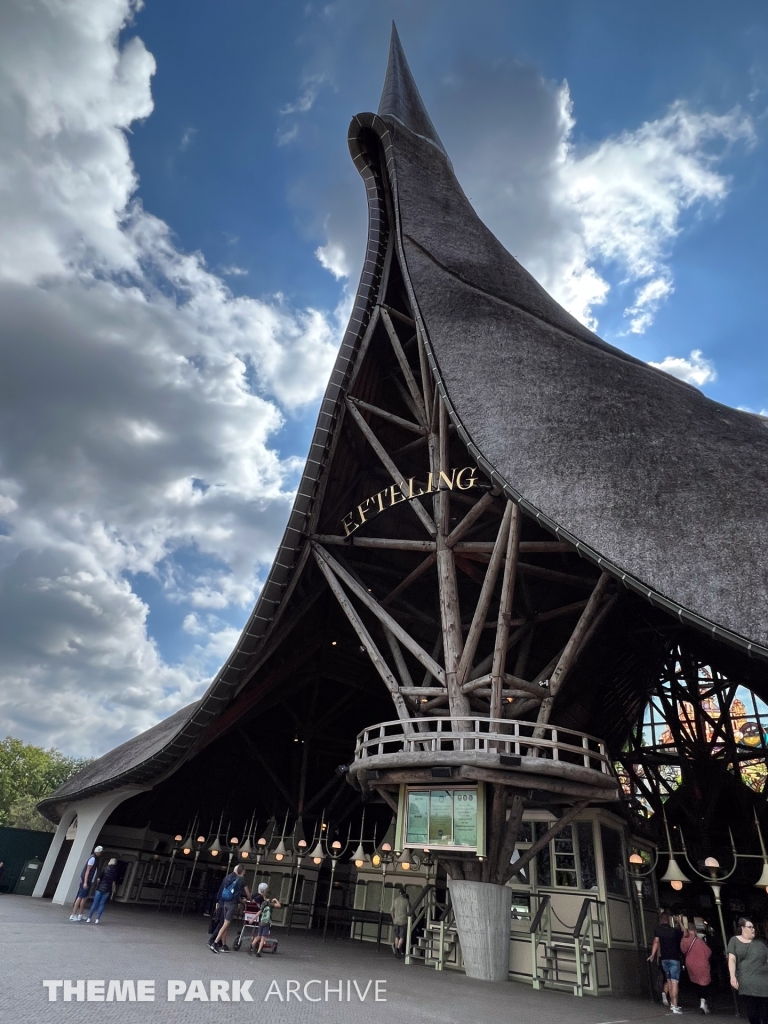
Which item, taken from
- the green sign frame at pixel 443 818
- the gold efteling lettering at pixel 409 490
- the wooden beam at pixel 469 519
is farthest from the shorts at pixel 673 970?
the gold efteling lettering at pixel 409 490

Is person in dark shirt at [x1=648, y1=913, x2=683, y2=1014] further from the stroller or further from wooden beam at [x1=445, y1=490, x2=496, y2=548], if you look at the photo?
wooden beam at [x1=445, y1=490, x2=496, y2=548]

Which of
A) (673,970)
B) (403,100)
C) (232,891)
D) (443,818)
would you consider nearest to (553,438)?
(443,818)

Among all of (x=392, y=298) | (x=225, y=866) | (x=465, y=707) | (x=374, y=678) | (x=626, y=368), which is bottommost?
(x=225, y=866)

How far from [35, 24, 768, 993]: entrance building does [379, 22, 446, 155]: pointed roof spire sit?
31cm

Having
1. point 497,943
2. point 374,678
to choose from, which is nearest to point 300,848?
point 374,678

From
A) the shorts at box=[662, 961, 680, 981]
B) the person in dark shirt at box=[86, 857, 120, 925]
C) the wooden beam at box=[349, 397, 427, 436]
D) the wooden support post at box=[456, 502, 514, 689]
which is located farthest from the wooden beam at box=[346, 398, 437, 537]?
the person in dark shirt at box=[86, 857, 120, 925]

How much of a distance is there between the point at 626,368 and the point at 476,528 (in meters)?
5.72

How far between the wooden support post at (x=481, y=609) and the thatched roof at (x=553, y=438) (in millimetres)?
1498

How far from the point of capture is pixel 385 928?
19.5 m

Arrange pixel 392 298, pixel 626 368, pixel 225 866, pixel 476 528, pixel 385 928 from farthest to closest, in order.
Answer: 1. pixel 225 866
2. pixel 392 298
3. pixel 385 928
4. pixel 476 528
5. pixel 626 368

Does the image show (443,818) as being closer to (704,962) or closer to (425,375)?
(704,962)

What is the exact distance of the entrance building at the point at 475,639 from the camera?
A: 36.8ft

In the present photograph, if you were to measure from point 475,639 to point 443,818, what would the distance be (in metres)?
3.35

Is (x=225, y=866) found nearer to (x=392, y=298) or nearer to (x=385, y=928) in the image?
(x=385, y=928)
